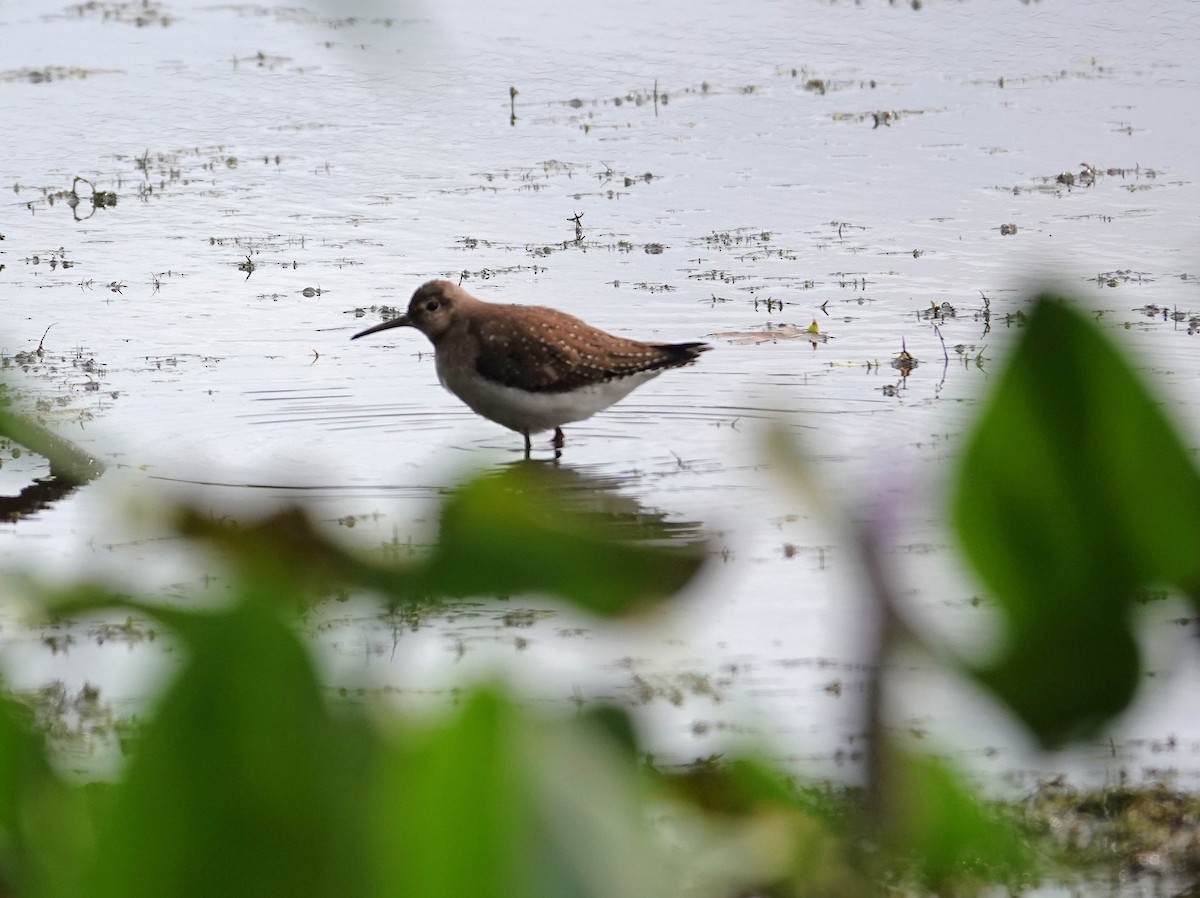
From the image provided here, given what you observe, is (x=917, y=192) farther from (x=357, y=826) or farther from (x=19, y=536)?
(x=357, y=826)

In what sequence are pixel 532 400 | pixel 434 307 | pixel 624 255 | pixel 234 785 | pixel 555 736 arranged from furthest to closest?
pixel 624 255 → pixel 434 307 → pixel 532 400 → pixel 555 736 → pixel 234 785

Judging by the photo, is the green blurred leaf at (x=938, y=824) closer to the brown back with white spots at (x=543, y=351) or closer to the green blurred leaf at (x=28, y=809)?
the green blurred leaf at (x=28, y=809)

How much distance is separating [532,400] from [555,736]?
7361 mm

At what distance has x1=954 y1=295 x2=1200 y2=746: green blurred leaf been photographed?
73 cm

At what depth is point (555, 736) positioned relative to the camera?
74cm

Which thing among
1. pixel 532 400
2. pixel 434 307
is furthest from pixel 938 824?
pixel 434 307

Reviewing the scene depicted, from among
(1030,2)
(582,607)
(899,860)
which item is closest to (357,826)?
(582,607)

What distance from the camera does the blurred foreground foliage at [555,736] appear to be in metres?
0.63

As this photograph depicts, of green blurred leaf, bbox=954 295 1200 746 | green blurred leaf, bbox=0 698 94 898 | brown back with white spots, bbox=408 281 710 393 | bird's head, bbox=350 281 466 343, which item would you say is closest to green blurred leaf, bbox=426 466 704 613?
green blurred leaf, bbox=954 295 1200 746

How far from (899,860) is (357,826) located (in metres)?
0.43

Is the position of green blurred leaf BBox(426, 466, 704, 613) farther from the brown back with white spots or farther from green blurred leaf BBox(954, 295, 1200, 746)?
the brown back with white spots

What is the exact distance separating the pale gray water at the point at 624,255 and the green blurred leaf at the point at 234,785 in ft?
0.21

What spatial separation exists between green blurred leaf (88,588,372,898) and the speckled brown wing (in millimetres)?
7451

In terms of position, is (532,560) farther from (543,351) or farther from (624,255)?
(624,255)
